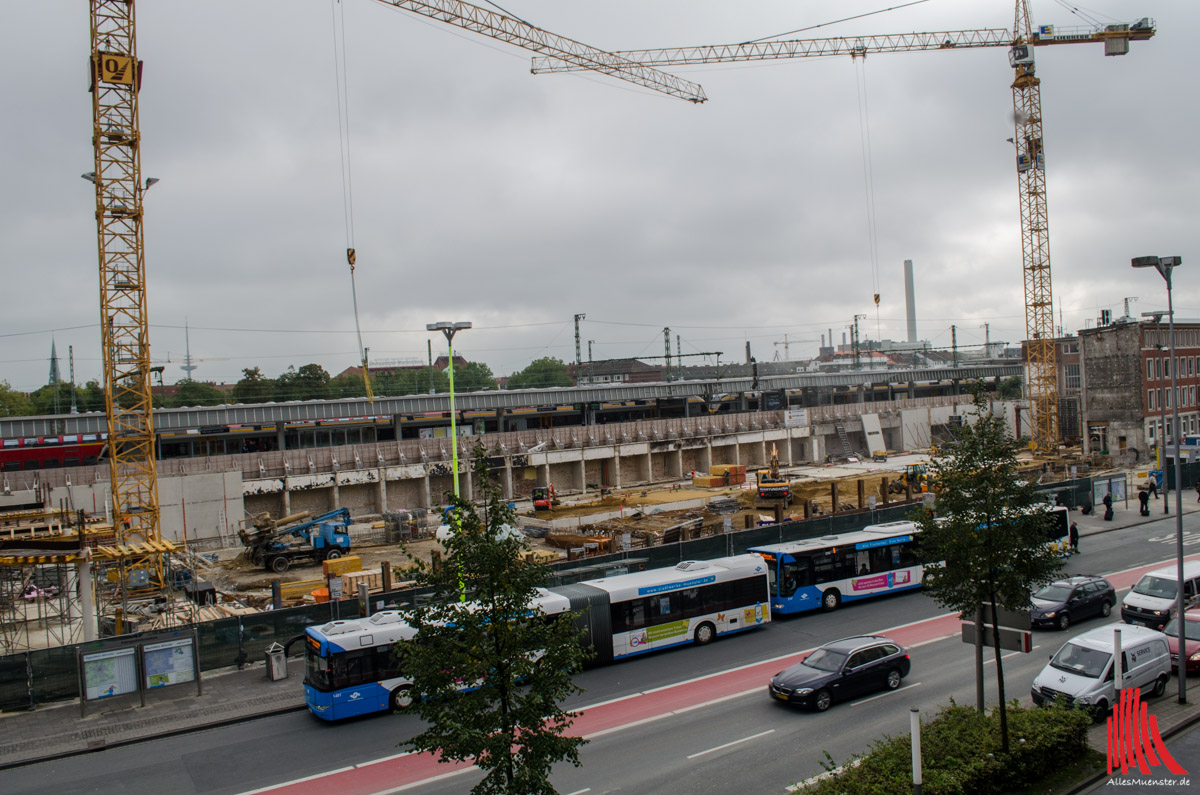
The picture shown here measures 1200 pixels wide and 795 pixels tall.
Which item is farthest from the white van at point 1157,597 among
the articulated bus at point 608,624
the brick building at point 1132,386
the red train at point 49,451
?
the red train at point 49,451

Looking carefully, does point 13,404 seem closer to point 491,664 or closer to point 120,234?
point 120,234

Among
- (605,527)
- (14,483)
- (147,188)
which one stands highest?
(147,188)

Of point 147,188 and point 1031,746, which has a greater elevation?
point 147,188

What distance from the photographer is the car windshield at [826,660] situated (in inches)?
671

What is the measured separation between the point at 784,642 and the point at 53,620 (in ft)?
82.3

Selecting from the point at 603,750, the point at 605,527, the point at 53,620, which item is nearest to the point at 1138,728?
the point at 603,750

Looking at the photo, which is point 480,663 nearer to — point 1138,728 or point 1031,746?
point 1031,746

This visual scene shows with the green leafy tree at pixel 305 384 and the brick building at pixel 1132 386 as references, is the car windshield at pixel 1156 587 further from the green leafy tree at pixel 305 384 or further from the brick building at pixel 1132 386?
the green leafy tree at pixel 305 384

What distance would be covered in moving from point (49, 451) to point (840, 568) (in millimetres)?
54719

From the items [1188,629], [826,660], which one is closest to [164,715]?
[826,660]

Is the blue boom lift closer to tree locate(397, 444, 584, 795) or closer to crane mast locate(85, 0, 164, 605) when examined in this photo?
crane mast locate(85, 0, 164, 605)

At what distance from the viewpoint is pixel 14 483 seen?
44406 millimetres

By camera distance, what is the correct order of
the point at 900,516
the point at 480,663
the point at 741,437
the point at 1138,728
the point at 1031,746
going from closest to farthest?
the point at 480,663, the point at 1031,746, the point at 1138,728, the point at 900,516, the point at 741,437

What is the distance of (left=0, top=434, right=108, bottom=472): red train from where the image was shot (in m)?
53.9
